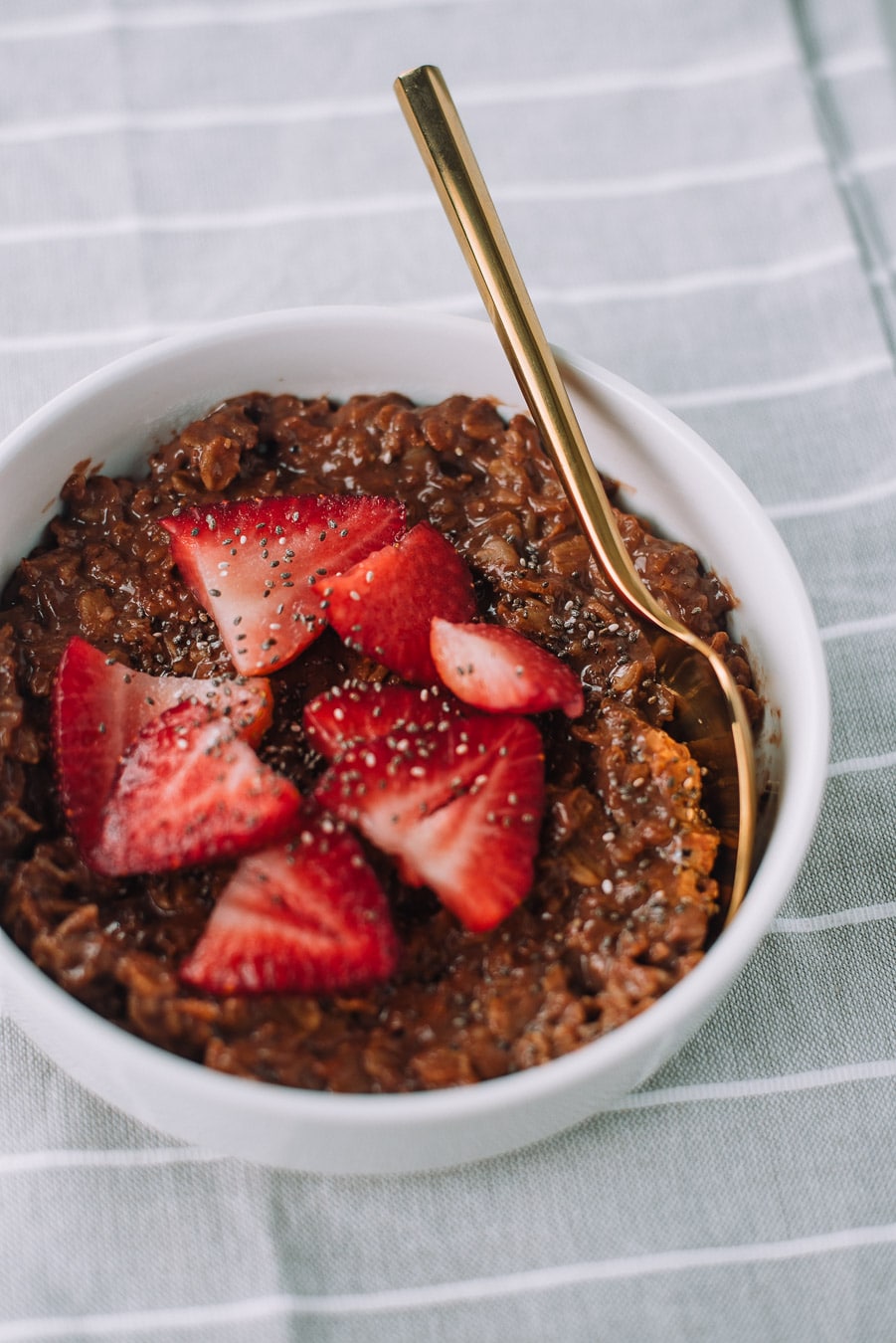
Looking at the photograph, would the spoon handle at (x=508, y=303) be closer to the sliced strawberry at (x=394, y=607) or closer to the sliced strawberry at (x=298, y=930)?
the sliced strawberry at (x=394, y=607)

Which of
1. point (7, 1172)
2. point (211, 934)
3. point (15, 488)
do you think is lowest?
point (7, 1172)

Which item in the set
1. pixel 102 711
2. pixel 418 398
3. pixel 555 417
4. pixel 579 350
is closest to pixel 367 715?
pixel 102 711

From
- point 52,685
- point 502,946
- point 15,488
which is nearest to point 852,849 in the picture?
point 502,946

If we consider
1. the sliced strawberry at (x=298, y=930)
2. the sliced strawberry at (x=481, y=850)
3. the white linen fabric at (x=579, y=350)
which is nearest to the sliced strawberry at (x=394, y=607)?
the sliced strawberry at (x=481, y=850)

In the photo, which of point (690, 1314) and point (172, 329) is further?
point (172, 329)

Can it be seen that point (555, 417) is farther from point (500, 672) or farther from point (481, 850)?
point (481, 850)

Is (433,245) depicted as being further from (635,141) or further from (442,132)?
(442,132)
